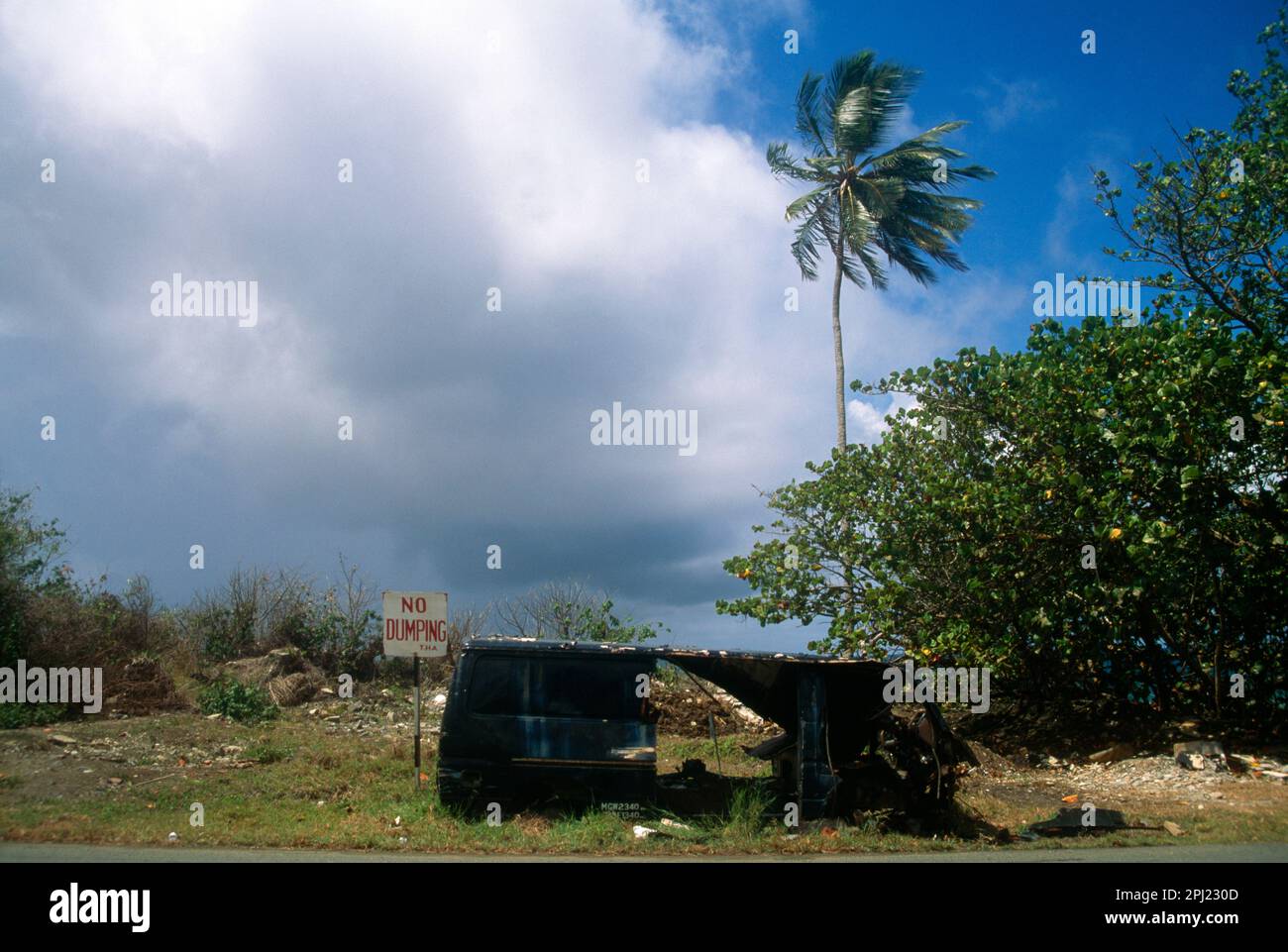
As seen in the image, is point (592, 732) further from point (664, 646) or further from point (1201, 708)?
point (1201, 708)

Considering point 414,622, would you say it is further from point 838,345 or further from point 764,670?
point 838,345

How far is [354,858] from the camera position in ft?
26.9

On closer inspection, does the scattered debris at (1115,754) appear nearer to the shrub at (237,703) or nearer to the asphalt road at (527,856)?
the asphalt road at (527,856)

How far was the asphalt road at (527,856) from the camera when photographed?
8117mm

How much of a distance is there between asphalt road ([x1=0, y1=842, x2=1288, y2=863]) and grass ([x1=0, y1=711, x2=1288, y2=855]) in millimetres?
326

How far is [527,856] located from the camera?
859cm

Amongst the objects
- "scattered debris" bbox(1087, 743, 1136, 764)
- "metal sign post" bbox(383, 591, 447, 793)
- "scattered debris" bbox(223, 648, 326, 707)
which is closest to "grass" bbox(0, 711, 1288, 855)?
"metal sign post" bbox(383, 591, 447, 793)

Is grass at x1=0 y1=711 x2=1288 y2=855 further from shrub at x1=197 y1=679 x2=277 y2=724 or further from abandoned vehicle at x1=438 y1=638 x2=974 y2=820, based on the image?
shrub at x1=197 y1=679 x2=277 y2=724

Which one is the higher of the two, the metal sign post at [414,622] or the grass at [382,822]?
the metal sign post at [414,622]

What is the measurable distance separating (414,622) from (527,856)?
490 cm

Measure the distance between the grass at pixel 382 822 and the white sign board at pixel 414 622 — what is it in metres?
1.99

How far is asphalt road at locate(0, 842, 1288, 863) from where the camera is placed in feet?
26.6

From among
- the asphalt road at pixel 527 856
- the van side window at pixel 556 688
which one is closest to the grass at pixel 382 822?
the asphalt road at pixel 527 856

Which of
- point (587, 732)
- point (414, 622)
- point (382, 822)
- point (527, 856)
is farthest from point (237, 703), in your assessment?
point (527, 856)
